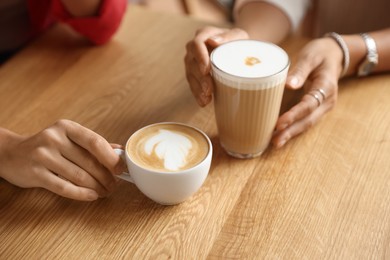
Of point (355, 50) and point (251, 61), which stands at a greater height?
point (251, 61)

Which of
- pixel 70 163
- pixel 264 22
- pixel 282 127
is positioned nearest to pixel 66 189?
pixel 70 163

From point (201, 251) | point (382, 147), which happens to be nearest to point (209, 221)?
point (201, 251)

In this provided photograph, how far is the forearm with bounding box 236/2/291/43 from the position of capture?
108cm

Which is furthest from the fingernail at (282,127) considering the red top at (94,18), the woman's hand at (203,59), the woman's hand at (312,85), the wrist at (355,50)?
the red top at (94,18)

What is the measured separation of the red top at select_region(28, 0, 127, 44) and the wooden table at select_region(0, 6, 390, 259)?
0.08m

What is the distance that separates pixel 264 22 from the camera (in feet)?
3.59

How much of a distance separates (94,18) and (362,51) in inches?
24.2

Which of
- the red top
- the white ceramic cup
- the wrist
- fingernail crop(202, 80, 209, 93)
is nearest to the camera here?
the white ceramic cup

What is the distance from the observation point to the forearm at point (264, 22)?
1.08m

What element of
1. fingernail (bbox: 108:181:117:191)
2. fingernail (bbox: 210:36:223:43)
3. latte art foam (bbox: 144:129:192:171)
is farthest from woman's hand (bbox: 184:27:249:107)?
fingernail (bbox: 108:181:117:191)

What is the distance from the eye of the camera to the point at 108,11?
113 cm

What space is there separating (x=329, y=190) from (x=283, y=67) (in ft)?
0.69

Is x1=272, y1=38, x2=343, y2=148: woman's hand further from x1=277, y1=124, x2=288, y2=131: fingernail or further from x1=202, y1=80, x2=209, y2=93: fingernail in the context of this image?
x1=202, y1=80, x2=209, y2=93: fingernail

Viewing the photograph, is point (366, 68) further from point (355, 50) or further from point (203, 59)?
point (203, 59)
